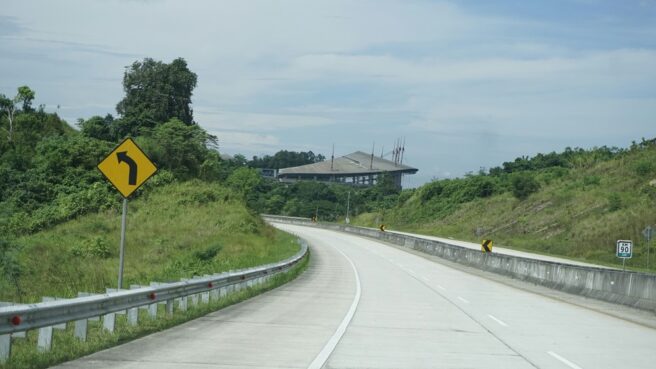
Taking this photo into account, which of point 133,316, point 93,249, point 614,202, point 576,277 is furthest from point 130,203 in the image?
point 133,316

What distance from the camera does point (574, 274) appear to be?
1174 inches

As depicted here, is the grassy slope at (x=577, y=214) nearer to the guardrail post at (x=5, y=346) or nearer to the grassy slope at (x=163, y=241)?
the grassy slope at (x=163, y=241)

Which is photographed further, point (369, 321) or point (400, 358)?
point (369, 321)

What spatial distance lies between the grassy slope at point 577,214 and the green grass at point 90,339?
41.9 m

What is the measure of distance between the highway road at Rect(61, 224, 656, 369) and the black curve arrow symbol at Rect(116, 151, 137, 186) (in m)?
3.18

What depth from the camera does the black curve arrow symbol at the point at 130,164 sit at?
17.2 metres

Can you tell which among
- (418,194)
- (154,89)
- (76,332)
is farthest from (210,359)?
(418,194)

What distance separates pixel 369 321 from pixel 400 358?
544cm

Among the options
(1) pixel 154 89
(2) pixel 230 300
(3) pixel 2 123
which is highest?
(1) pixel 154 89

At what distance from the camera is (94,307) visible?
12.4 meters

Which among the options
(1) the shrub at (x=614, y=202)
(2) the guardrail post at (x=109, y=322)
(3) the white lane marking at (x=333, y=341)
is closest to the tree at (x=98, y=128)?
(1) the shrub at (x=614, y=202)

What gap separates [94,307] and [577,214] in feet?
223

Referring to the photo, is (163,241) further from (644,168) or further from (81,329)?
(644,168)

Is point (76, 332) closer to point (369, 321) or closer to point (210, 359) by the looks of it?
point (210, 359)
